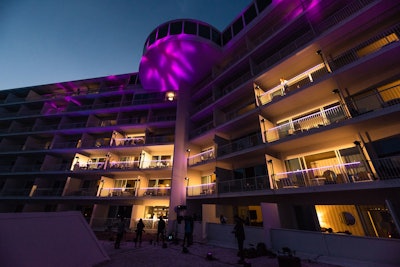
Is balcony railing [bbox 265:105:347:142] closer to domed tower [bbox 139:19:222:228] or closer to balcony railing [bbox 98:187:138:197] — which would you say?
domed tower [bbox 139:19:222:228]

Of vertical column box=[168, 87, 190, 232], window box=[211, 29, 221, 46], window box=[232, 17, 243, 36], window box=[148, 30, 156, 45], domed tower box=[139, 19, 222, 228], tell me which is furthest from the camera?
window box=[211, 29, 221, 46]

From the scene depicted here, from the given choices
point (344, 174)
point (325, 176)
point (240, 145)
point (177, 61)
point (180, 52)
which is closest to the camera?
point (344, 174)

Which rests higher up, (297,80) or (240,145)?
(297,80)

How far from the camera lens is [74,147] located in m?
26.5

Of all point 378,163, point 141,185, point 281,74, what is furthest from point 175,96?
point 378,163

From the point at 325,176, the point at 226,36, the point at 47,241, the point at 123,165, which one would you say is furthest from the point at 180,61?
the point at 47,241

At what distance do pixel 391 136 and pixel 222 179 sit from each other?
12.0m

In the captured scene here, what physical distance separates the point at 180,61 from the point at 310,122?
16.0 m

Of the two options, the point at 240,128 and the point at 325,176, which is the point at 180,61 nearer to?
the point at 240,128

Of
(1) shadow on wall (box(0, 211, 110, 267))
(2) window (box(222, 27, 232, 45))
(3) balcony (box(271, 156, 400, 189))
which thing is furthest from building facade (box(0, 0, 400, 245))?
(1) shadow on wall (box(0, 211, 110, 267))

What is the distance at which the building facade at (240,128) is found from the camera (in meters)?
10.7

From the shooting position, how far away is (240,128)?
723 inches

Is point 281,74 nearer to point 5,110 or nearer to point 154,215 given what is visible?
point 154,215

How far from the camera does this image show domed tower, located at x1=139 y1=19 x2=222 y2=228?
65.4 feet
